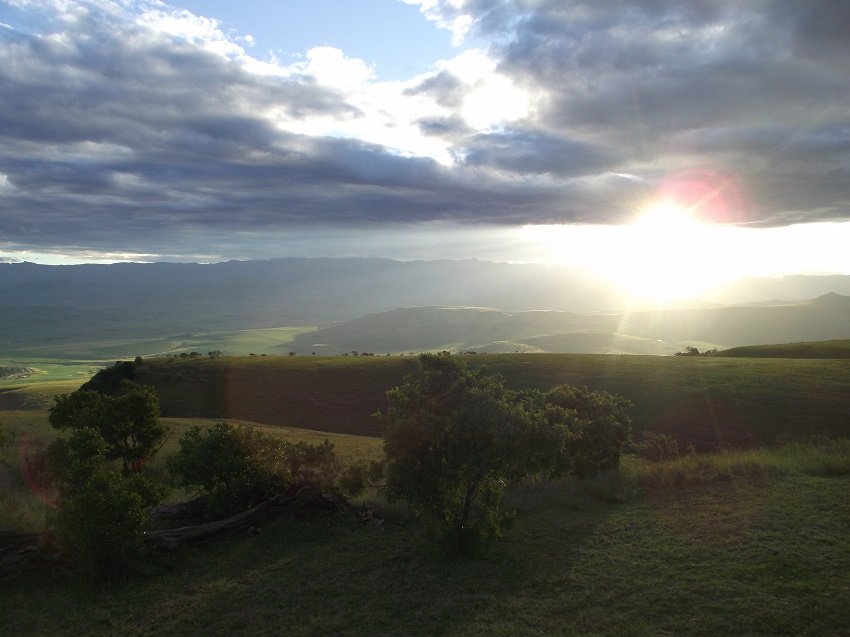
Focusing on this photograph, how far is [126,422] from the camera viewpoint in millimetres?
19734

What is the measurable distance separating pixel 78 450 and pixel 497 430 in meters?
11.7

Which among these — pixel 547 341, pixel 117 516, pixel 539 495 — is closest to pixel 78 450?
pixel 117 516

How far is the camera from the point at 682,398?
39.6 metres

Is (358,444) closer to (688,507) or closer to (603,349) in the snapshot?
(688,507)

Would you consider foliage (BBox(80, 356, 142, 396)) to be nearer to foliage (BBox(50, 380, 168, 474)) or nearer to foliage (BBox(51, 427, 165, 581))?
foliage (BBox(50, 380, 168, 474))

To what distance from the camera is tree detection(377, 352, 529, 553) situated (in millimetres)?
11656

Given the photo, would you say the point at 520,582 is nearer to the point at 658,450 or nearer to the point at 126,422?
the point at 658,450

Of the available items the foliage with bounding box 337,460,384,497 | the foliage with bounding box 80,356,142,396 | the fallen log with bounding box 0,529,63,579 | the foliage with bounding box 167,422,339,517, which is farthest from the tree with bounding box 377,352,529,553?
the foliage with bounding box 80,356,142,396

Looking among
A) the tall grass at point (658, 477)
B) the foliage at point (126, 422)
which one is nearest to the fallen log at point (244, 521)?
the tall grass at point (658, 477)

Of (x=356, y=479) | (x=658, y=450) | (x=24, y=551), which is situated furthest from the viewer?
(x=658, y=450)

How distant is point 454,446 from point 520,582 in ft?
9.33

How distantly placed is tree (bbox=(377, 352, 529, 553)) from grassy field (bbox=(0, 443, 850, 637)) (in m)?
0.93

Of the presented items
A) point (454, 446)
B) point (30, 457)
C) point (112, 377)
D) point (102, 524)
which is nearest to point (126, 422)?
point (30, 457)

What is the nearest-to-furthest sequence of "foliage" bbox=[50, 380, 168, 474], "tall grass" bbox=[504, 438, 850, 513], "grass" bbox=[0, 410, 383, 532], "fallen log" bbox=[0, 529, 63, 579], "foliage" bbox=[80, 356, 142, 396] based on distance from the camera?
"fallen log" bbox=[0, 529, 63, 579] → "grass" bbox=[0, 410, 383, 532] → "tall grass" bbox=[504, 438, 850, 513] → "foliage" bbox=[50, 380, 168, 474] → "foliage" bbox=[80, 356, 142, 396]
